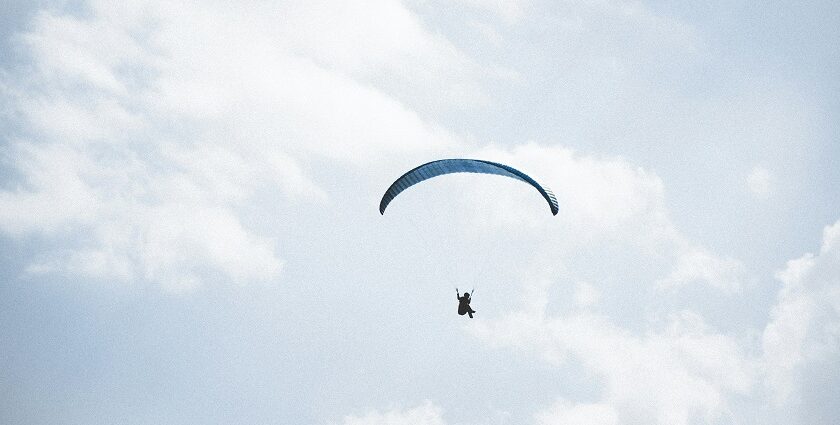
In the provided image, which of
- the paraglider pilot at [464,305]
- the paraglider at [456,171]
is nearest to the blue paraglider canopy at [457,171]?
the paraglider at [456,171]

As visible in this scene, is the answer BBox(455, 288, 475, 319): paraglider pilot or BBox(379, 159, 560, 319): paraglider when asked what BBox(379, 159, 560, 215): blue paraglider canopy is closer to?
BBox(379, 159, 560, 319): paraglider

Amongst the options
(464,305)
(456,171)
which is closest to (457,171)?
(456,171)

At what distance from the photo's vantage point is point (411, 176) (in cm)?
2489

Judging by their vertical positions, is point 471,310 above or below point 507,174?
below

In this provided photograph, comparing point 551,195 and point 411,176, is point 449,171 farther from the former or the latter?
point 551,195

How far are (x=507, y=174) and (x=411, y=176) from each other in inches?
157

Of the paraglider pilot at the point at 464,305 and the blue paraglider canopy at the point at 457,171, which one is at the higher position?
the blue paraglider canopy at the point at 457,171

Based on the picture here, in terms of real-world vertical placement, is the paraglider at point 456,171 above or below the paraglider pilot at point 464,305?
above

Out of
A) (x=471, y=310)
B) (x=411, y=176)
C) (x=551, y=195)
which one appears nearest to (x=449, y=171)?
(x=411, y=176)

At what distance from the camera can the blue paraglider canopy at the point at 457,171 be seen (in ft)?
80.1

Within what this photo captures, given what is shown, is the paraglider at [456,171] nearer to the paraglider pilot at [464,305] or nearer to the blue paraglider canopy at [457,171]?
the blue paraglider canopy at [457,171]

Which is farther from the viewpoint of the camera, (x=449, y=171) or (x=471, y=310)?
(x=471, y=310)

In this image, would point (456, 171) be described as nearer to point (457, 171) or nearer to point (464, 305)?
point (457, 171)

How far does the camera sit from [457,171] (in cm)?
2525
